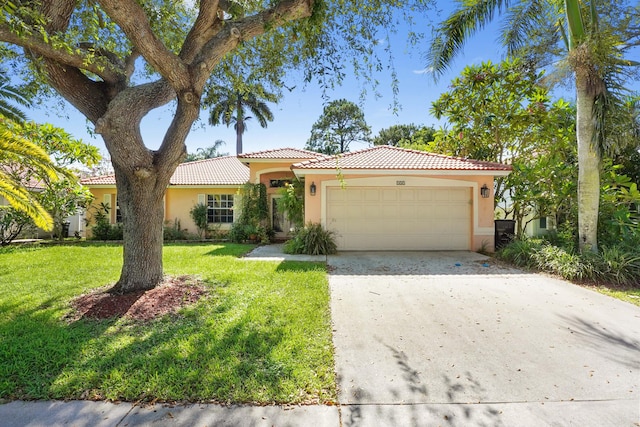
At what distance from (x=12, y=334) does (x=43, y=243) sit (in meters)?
14.3

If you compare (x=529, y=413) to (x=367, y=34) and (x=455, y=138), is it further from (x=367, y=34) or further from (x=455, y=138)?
(x=455, y=138)

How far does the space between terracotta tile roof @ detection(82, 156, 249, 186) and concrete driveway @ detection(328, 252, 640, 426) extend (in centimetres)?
1259

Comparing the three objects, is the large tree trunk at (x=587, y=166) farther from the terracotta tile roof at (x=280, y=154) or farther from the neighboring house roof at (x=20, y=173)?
the neighboring house roof at (x=20, y=173)

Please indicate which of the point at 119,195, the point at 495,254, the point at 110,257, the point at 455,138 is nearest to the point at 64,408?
the point at 119,195

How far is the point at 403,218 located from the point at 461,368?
8709mm

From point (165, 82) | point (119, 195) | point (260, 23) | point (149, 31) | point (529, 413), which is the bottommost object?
point (529, 413)

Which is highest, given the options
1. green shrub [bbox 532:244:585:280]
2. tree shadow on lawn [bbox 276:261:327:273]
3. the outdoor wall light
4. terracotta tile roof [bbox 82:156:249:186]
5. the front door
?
terracotta tile roof [bbox 82:156:249:186]

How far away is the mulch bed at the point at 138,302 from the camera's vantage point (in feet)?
16.3

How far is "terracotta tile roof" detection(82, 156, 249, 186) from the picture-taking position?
683 inches

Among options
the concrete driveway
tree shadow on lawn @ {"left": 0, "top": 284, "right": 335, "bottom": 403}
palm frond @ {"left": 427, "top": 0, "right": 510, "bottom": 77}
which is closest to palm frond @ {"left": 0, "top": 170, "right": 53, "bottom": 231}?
tree shadow on lawn @ {"left": 0, "top": 284, "right": 335, "bottom": 403}

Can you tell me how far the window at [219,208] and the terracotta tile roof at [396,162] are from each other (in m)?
7.61

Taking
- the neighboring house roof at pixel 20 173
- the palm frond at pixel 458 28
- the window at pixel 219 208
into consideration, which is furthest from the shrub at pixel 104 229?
the palm frond at pixel 458 28

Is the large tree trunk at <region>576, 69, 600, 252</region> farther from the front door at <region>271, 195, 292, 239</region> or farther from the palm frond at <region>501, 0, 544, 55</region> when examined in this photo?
the front door at <region>271, 195, 292, 239</region>

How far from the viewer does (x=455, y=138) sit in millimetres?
14047
